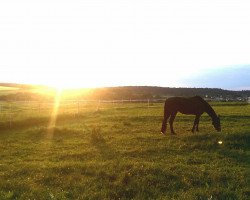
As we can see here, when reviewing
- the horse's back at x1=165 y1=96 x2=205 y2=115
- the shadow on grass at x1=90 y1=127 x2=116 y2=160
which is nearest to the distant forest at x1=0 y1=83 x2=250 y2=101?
the horse's back at x1=165 y1=96 x2=205 y2=115

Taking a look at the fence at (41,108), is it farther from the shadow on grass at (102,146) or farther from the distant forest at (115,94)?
the distant forest at (115,94)

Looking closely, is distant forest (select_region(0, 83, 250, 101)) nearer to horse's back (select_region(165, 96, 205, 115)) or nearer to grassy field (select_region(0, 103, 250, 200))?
horse's back (select_region(165, 96, 205, 115))

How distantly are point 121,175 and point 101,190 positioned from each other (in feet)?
5.96

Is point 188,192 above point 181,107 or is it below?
below

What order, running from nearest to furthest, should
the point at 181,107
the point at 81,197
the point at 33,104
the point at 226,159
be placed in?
the point at 81,197, the point at 226,159, the point at 181,107, the point at 33,104

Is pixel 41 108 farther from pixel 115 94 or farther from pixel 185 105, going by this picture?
pixel 115 94

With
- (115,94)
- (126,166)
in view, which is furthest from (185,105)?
(115,94)

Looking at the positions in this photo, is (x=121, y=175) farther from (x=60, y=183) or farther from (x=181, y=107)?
(x=181, y=107)

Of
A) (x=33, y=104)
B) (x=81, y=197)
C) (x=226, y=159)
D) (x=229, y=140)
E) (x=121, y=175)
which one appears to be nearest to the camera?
(x=81, y=197)

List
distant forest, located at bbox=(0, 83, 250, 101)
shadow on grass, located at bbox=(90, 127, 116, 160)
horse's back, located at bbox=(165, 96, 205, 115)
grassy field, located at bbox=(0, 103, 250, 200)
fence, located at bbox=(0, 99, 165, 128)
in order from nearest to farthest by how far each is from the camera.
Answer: grassy field, located at bbox=(0, 103, 250, 200) < shadow on grass, located at bbox=(90, 127, 116, 160) < horse's back, located at bbox=(165, 96, 205, 115) < fence, located at bbox=(0, 99, 165, 128) < distant forest, located at bbox=(0, 83, 250, 101)

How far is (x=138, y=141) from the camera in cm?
2403

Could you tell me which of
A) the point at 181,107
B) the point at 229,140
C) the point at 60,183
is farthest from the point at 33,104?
the point at 60,183

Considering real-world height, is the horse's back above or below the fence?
above

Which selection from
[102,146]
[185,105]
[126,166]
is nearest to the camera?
[126,166]
